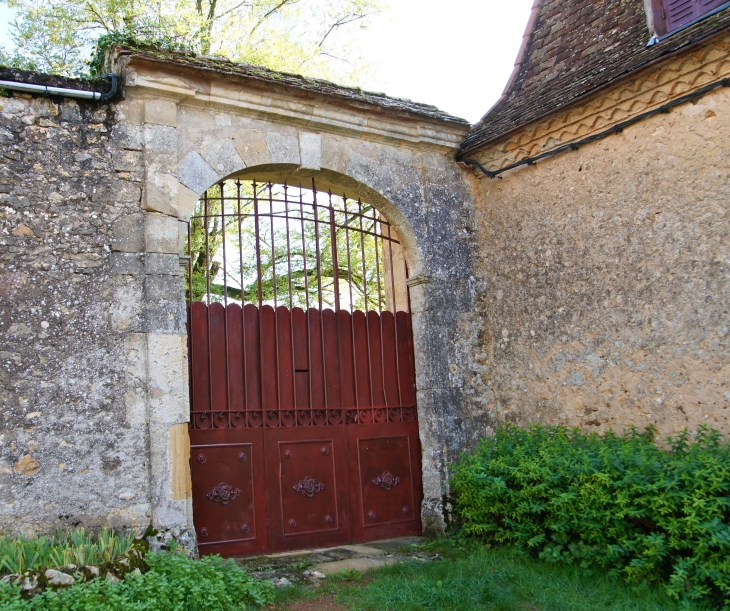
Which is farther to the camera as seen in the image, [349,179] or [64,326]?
[349,179]

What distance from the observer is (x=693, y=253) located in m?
4.83

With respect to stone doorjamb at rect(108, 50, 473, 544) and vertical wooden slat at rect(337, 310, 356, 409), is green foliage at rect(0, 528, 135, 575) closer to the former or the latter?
stone doorjamb at rect(108, 50, 473, 544)

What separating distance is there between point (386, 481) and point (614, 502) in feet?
7.14

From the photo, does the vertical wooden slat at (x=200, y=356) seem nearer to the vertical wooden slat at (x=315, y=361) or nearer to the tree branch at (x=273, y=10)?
the vertical wooden slat at (x=315, y=361)

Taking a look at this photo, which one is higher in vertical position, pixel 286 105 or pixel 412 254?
pixel 286 105

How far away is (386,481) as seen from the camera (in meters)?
5.96

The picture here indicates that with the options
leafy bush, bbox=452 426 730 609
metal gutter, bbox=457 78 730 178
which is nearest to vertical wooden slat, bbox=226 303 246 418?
leafy bush, bbox=452 426 730 609

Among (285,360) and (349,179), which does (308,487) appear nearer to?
(285,360)

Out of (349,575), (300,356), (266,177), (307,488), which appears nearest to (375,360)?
(300,356)

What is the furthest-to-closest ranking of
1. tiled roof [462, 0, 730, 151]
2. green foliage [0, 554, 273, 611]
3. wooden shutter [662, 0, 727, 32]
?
wooden shutter [662, 0, 727, 32] → tiled roof [462, 0, 730, 151] → green foliage [0, 554, 273, 611]

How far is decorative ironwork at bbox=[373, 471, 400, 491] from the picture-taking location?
19.5 ft

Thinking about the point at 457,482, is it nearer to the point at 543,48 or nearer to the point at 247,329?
the point at 247,329

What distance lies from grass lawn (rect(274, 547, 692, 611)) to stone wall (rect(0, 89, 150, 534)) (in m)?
1.42

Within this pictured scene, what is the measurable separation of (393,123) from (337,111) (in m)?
0.57
